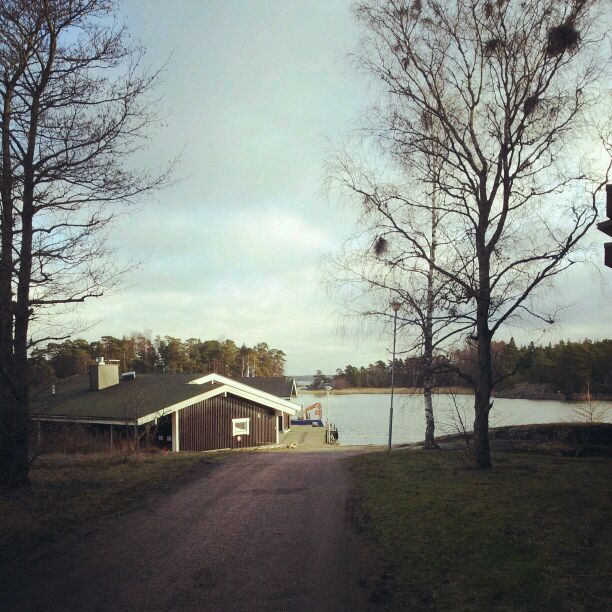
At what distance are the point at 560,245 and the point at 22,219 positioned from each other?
34.9ft

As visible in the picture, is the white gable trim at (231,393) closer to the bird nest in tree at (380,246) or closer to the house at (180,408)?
the house at (180,408)

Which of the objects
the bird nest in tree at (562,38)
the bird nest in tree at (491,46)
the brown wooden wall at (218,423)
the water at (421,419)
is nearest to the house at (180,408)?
the brown wooden wall at (218,423)

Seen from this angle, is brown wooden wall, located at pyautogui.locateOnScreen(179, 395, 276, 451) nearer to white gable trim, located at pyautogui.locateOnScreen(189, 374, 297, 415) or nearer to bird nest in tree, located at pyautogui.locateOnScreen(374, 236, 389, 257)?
white gable trim, located at pyautogui.locateOnScreen(189, 374, 297, 415)

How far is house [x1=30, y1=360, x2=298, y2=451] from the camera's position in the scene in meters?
23.3

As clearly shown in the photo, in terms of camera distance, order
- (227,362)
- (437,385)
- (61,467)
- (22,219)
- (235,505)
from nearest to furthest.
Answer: (235,505) → (22,219) → (61,467) → (437,385) → (227,362)

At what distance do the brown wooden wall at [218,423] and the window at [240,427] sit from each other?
0.59 ft

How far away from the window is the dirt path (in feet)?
54.7

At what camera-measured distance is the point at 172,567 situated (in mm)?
5914

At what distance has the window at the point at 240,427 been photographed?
85.9 ft

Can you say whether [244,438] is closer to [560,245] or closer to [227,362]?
[560,245]

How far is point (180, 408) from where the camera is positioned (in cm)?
2372

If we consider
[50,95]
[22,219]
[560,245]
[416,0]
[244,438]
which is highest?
[416,0]

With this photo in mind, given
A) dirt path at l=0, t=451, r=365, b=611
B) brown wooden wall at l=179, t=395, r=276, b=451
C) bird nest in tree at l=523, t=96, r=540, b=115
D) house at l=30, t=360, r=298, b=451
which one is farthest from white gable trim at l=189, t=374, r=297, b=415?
bird nest in tree at l=523, t=96, r=540, b=115

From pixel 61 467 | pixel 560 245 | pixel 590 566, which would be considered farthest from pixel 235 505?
pixel 560 245
